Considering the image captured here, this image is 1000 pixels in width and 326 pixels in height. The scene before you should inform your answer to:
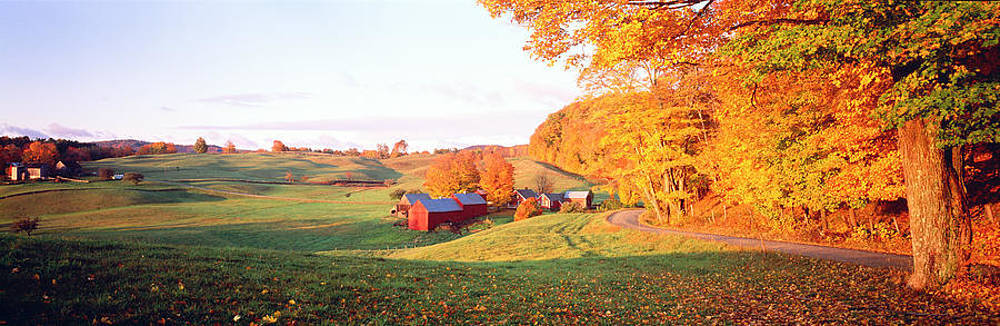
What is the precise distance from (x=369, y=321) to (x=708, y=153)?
21146 mm

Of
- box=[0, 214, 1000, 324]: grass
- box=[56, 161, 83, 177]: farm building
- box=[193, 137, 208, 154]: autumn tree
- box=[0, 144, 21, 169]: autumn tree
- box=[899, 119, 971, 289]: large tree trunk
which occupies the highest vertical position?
box=[193, 137, 208, 154]: autumn tree

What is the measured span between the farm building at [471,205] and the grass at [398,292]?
141 feet

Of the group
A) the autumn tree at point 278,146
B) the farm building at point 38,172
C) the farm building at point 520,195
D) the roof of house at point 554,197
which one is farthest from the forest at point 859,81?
the autumn tree at point 278,146

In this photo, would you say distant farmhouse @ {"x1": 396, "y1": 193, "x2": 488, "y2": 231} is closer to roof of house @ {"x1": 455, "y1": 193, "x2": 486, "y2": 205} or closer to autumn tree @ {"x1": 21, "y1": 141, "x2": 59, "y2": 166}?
roof of house @ {"x1": 455, "y1": 193, "x2": 486, "y2": 205}

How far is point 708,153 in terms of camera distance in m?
22.3

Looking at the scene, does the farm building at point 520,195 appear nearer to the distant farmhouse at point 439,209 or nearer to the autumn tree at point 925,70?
the distant farmhouse at point 439,209

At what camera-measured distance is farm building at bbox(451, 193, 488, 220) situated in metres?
56.3

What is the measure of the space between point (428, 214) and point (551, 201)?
1089 inches

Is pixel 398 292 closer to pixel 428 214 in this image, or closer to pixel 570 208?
pixel 428 214

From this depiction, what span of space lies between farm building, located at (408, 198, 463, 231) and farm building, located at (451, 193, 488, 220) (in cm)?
406

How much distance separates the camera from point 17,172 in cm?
6569

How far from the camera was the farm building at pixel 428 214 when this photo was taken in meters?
47.6

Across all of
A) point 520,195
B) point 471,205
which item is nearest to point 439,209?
point 471,205

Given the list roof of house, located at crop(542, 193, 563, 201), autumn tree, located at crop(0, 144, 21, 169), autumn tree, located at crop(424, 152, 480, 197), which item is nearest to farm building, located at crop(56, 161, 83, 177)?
autumn tree, located at crop(0, 144, 21, 169)
